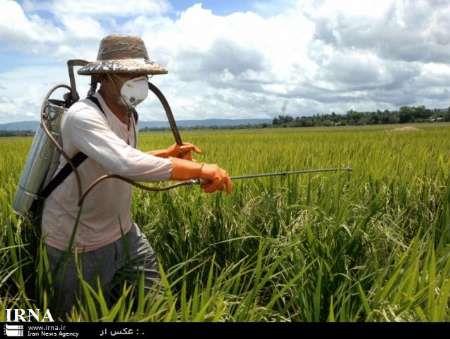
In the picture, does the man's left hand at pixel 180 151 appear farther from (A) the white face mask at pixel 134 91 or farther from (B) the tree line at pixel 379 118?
(B) the tree line at pixel 379 118

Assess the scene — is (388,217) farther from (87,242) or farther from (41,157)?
(41,157)

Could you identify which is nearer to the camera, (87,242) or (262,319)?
(262,319)

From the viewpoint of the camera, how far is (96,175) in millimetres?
2271

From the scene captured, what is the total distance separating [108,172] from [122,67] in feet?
1.41

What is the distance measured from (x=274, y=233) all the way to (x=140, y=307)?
1.26 meters

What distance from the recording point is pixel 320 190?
3273mm

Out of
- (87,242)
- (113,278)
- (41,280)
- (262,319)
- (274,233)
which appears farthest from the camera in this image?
(274,233)

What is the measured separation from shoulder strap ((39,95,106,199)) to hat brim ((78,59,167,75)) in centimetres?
11

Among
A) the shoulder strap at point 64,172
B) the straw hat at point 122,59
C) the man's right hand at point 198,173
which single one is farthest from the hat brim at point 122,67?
the man's right hand at point 198,173

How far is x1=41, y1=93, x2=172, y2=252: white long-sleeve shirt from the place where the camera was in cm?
197

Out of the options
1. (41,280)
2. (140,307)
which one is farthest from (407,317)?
(41,280)

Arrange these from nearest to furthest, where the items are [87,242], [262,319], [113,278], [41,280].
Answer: [262,319] → [41,280] → [87,242] → [113,278]

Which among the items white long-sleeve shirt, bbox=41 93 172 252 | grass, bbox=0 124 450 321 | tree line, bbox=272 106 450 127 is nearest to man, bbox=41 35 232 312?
white long-sleeve shirt, bbox=41 93 172 252

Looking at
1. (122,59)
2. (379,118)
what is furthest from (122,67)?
(379,118)
